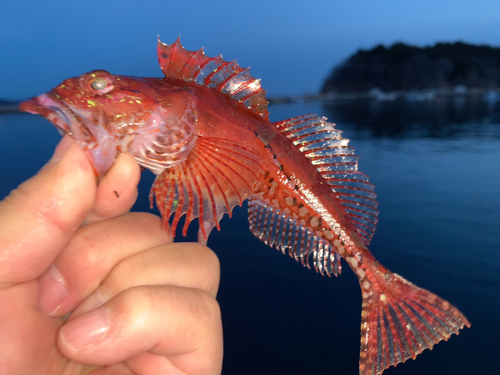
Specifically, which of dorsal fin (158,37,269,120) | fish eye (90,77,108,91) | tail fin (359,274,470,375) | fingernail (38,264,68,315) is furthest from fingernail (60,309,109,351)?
tail fin (359,274,470,375)

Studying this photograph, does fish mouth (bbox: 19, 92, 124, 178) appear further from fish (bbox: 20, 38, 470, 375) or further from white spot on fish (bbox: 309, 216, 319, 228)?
white spot on fish (bbox: 309, 216, 319, 228)

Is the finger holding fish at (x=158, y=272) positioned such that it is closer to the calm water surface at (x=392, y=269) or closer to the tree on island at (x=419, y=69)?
the calm water surface at (x=392, y=269)

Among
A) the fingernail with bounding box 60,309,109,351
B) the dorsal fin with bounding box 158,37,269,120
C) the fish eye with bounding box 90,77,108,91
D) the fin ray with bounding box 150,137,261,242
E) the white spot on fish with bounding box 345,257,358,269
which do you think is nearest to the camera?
the fingernail with bounding box 60,309,109,351

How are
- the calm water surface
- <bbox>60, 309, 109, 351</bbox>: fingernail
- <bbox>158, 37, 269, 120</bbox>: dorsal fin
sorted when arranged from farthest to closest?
1. the calm water surface
2. <bbox>158, 37, 269, 120</bbox>: dorsal fin
3. <bbox>60, 309, 109, 351</bbox>: fingernail

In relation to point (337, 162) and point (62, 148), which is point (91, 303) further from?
point (337, 162)

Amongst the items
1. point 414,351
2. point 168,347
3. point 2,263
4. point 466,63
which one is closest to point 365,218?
point 414,351

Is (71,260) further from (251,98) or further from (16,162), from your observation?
(16,162)
